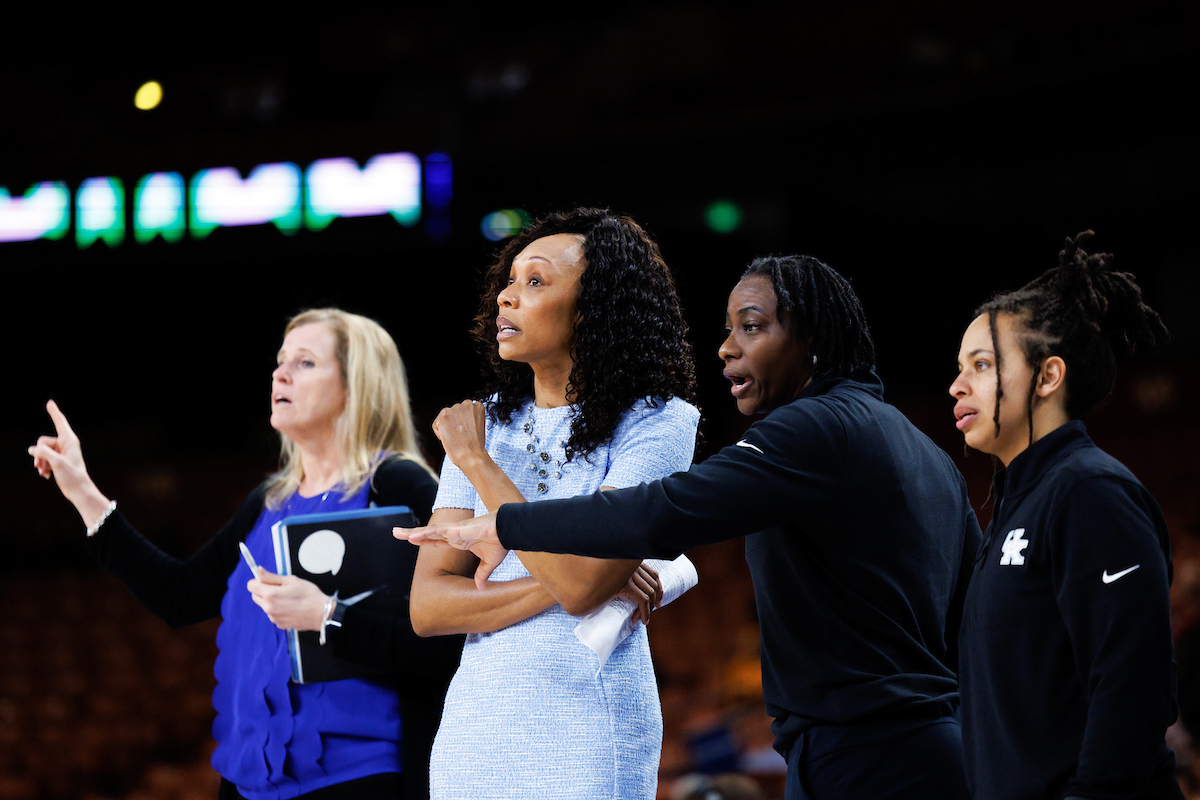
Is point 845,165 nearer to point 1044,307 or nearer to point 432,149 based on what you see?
point 432,149

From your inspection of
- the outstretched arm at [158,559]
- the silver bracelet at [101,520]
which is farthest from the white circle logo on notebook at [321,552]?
the silver bracelet at [101,520]

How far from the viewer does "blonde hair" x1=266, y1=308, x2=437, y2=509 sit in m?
2.45

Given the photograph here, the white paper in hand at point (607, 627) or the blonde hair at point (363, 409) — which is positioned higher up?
the blonde hair at point (363, 409)

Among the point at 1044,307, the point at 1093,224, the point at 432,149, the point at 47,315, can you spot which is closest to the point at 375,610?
the point at 1044,307

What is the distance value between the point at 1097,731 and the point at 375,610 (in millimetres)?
1352

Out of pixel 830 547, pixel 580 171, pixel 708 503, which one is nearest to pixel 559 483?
pixel 708 503

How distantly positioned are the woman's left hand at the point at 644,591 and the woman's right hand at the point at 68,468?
4.43 ft

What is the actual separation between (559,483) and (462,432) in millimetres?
167

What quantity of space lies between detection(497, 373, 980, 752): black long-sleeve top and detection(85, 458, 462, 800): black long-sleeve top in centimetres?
67

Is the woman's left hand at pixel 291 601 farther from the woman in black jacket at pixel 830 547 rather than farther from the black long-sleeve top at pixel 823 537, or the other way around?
the black long-sleeve top at pixel 823 537

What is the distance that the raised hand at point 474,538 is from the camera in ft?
5.34

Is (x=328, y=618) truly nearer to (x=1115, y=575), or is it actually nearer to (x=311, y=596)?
(x=311, y=596)

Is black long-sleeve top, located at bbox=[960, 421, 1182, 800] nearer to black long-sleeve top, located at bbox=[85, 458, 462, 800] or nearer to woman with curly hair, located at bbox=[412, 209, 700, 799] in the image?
woman with curly hair, located at bbox=[412, 209, 700, 799]

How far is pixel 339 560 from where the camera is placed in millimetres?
2193
